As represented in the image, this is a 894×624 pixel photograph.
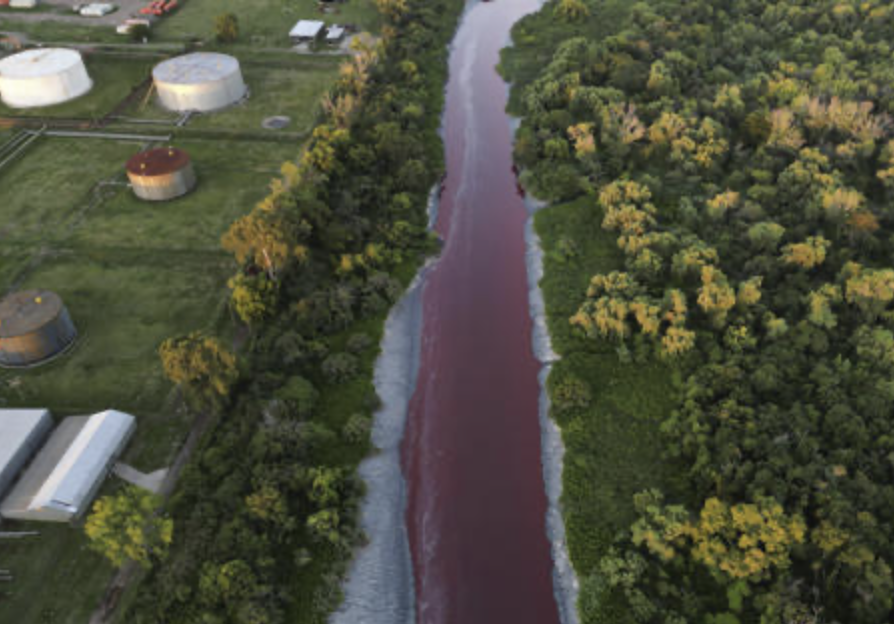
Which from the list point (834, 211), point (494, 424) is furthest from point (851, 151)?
point (494, 424)

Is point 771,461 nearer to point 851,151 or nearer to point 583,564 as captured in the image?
point 583,564

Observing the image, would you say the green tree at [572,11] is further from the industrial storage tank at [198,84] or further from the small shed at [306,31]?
the industrial storage tank at [198,84]

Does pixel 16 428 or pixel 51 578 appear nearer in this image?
pixel 51 578

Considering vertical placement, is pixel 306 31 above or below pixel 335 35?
above

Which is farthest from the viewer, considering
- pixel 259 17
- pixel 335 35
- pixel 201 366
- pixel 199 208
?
pixel 259 17

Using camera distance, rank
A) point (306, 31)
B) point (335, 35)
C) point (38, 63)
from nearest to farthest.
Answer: point (38, 63), point (335, 35), point (306, 31)

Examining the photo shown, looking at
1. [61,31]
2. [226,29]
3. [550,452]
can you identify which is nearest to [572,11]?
[226,29]

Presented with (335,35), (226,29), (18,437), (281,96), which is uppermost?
(226,29)

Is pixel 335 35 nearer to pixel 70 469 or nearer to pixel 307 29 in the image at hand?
pixel 307 29
